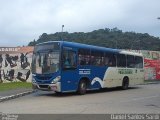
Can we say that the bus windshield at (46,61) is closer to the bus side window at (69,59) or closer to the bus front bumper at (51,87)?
the bus side window at (69,59)

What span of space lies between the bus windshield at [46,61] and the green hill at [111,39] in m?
33.1

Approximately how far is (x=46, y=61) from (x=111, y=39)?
142ft

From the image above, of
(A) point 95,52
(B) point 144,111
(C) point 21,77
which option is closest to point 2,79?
(C) point 21,77

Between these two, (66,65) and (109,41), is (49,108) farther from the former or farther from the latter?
(109,41)

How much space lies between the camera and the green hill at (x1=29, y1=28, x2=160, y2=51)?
194 ft

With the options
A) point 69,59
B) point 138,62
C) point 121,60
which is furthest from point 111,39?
point 69,59

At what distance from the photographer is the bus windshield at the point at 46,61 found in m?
22.3

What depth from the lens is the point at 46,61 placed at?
2267 cm

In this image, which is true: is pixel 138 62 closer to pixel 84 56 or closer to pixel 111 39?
pixel 84 56

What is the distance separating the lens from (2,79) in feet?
Answer: 131

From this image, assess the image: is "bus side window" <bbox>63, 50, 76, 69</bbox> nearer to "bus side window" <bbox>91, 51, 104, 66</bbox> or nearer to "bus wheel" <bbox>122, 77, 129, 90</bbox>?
"bus side window" <bbox>91, 51, 104, 66</bbox>

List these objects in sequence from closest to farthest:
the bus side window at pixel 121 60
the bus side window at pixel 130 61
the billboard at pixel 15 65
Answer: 1. the bus side window at pixel 121 60
2. the bus side window at pixel 130 61
3. the billboard at pixel 15 65

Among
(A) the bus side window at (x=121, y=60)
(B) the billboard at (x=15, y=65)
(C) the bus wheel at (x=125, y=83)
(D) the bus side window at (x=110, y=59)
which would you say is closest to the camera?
(D) the bus side window at (x=110, y=59)

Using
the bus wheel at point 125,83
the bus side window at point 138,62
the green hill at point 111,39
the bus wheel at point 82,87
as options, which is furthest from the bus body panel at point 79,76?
the green hill at point 111,39
